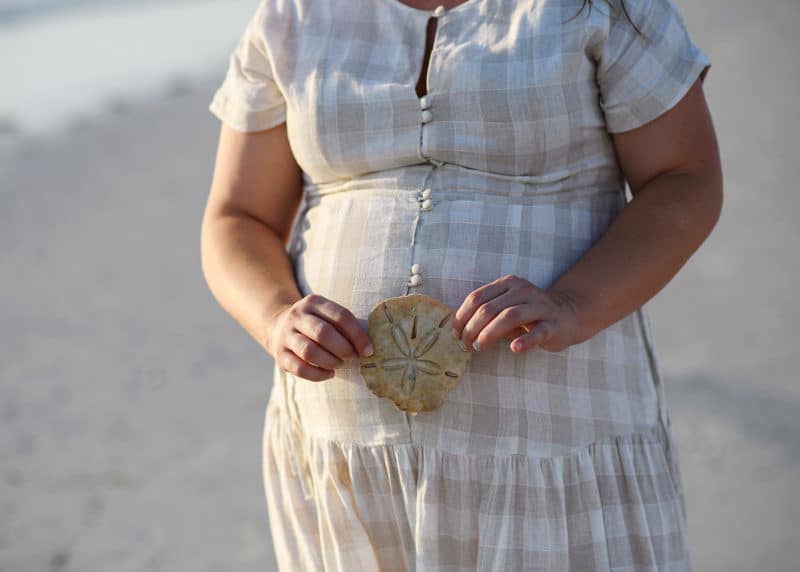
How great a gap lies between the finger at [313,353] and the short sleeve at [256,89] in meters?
0.42

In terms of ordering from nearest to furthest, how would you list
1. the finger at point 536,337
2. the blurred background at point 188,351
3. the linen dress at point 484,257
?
the finger at point 536,337 < the linen dress at point 484,257 < the blurred background at point 188,351

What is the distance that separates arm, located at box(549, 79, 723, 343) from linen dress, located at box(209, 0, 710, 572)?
4 centimetres

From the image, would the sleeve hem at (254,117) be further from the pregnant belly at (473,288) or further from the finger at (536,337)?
the finger at (536,337)

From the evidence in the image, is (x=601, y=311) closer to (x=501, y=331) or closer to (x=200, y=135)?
(x=501, y=331)

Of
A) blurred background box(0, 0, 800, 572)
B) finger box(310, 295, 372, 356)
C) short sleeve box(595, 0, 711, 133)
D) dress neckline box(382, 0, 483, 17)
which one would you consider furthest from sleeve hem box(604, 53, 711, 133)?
blurred background box(0, 0, 800, 572)

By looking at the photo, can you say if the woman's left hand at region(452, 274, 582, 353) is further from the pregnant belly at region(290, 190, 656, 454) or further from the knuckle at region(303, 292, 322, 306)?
the knuckle at region(303, 292, 322, 306)

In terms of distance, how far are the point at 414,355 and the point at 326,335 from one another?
136mm

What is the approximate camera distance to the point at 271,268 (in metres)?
1.59

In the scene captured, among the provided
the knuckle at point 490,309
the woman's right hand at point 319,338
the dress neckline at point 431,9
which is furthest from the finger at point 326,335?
the dress neckline at point 431,9

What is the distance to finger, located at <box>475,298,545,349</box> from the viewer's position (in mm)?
1320

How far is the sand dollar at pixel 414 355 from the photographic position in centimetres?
A: 140

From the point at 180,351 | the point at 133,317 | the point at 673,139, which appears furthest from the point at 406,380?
the point at 133,317

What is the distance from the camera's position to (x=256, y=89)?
162 cm

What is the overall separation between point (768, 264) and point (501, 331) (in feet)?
11.0
